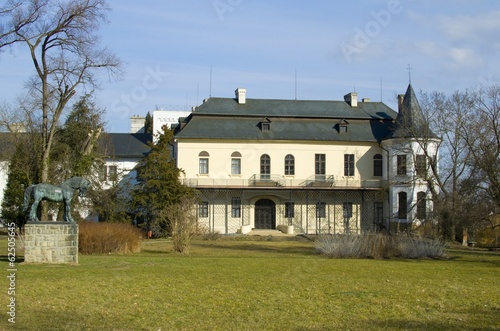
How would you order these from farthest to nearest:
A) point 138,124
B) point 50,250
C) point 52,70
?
1. point 138,124
2. point 52,70
3. point 50,250

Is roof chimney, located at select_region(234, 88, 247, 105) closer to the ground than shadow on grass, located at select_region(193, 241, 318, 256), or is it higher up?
higher up

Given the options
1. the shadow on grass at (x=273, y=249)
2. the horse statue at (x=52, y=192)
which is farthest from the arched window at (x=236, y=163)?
the horse statue at (x=52, y=192)

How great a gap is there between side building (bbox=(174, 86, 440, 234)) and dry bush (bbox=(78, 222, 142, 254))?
19419mm

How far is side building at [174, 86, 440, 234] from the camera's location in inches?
1656

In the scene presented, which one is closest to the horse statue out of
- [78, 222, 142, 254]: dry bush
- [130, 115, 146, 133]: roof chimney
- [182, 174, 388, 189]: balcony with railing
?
[78, 222, 142, 254]: dry bush

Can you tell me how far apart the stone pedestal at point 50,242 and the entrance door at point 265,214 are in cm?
2811

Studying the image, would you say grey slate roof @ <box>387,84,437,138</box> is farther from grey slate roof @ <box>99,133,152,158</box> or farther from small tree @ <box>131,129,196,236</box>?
grey slate roof @ <box>99,133,152,158</box>

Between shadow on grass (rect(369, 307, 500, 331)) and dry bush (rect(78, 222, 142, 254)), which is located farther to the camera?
dry bush (rect(78, 222, 142, 254))

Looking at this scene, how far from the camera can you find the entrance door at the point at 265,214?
4341cm

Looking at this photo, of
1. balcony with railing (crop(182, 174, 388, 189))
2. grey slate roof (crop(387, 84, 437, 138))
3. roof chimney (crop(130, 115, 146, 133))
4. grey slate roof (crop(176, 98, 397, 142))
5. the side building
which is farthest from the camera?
roof chimney (crop(130, 115, 146, 133))

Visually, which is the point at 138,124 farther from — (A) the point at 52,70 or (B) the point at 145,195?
(A) the point at 52,70

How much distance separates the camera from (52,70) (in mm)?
28453

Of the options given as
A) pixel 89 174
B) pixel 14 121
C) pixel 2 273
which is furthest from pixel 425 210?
pixel 2 273

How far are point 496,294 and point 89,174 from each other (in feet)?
102
